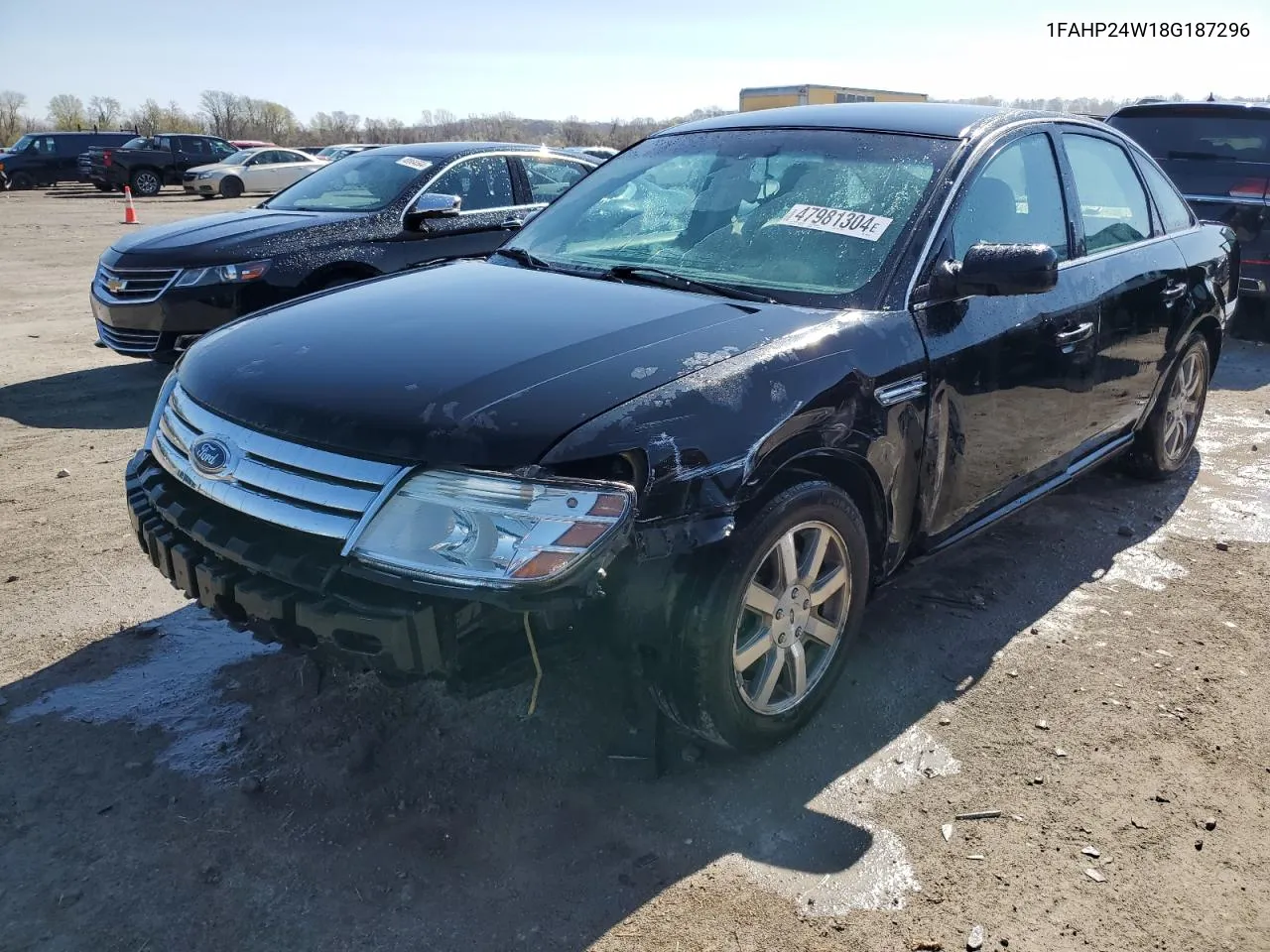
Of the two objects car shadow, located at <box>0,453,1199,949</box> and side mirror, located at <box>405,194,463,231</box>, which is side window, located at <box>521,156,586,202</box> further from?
car shadow, located at <box>0,453,1199,949</box>

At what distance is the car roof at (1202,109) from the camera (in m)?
7.77

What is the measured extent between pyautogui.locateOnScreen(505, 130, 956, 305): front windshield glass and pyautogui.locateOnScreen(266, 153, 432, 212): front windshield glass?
3302 millimetres

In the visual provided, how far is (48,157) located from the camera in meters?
28.9

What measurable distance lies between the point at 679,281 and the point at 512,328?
63cm

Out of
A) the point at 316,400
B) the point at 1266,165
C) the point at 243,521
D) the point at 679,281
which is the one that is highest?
the point at 1266,165

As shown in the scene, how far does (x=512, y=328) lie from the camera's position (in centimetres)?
268

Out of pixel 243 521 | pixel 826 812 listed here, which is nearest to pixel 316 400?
pixel 243 521

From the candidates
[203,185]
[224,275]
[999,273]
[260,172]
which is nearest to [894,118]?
[999,273]

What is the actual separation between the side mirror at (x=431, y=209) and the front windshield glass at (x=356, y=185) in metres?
0.24

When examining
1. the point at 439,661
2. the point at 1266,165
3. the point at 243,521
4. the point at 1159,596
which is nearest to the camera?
the point at 439,661

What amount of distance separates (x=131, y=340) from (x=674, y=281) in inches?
186

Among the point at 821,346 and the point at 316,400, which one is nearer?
the point at 316,400

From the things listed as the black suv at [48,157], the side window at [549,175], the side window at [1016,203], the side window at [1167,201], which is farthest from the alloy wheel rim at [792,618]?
the black suv at [48,157]

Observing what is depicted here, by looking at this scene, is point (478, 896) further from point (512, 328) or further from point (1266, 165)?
point (1266, 165)
